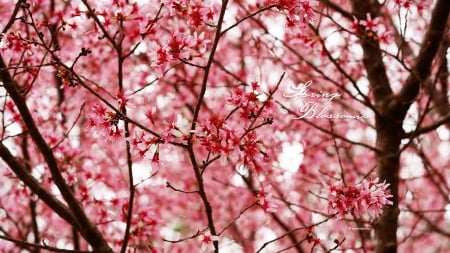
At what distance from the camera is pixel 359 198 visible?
2.90 m

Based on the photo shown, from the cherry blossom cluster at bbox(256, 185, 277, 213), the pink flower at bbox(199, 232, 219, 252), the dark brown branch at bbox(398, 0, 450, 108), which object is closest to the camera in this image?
the pink flower at bbox(199, 232, 219, 252)

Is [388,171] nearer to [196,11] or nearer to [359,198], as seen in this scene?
→ [359,198]

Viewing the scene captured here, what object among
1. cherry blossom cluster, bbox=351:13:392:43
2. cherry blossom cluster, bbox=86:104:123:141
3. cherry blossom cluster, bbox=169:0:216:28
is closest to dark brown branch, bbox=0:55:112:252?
cherry blossom cluster, bbox=86:104:123:141

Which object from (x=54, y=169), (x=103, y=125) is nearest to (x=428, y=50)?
(x=103, y=125)

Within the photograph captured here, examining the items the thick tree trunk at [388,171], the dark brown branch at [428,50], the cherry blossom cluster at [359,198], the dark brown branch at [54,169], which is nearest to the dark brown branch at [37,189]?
the dark brown branch at [54,169]

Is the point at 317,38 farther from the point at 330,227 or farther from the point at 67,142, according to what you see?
the point at 330,227

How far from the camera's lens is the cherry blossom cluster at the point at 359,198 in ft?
9.39

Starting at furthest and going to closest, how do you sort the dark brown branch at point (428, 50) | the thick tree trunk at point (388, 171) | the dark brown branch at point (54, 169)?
the thick tree trunk at point (388, 171)
the dark brown branch at point (428, 50)
the dark brown branch at point (54, 169)

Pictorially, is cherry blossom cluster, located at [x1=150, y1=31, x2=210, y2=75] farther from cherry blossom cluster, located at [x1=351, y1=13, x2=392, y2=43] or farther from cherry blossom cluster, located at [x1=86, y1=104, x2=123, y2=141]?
cherry blossom cluster, located at [x1=351, y1=13, x2=392, y2=43]

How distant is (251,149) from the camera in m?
2.70

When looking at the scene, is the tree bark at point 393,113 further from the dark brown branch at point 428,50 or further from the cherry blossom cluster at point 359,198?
the cherry blossom cluster at point 359,198

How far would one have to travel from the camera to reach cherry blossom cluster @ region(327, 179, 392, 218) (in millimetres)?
2861

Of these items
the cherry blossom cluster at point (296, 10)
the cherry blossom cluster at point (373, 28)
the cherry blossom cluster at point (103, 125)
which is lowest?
the cherry blossom cluster at point (103, 125)

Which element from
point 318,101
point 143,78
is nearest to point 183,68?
point 143,78
